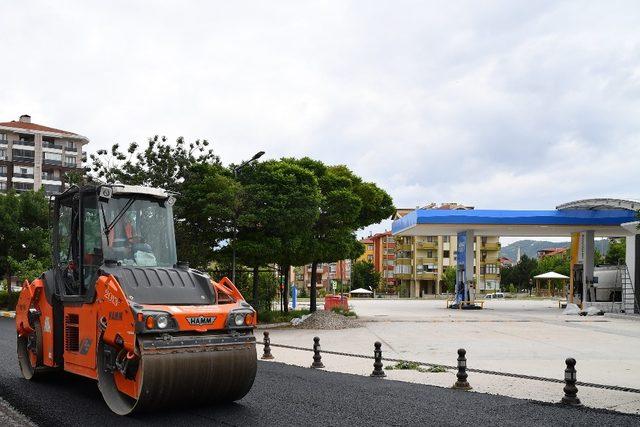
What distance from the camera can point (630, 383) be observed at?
39.3 feet

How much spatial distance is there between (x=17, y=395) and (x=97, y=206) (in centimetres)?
333

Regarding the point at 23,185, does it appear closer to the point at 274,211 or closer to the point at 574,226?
the point at 274,211

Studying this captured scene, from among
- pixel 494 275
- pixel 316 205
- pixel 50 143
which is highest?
pixel 50 143

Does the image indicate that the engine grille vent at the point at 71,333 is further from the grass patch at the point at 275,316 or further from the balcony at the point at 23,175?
the balcony at the point at 23,175

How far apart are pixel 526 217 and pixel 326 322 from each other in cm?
1891

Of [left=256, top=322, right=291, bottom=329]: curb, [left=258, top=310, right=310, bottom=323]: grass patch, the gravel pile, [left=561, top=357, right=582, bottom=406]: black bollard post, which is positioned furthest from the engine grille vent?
[left=258, top=310, right=310, bottom=323]: grass patch

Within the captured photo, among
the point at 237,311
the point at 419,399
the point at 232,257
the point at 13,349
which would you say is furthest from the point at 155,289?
the point at 232,257

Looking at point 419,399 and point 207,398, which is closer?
point 207,398

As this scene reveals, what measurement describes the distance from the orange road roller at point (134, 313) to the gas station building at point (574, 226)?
31503mm

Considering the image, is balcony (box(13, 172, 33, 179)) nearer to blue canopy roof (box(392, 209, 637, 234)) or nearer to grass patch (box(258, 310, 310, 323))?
blue canopy roof (box(392, 209, 637, 234))

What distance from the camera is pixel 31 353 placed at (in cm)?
Result: 1061

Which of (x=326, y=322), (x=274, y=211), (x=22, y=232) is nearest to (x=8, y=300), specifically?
(x=22, y=232)

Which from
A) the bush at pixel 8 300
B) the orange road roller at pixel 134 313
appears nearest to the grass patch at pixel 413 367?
the orange road roller at pixel 134 313

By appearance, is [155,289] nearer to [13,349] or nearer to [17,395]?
[17,395]
